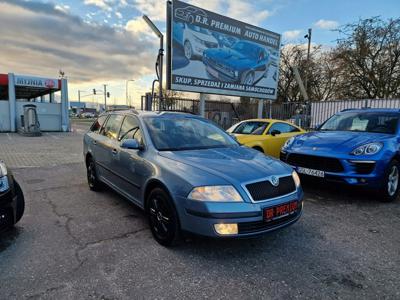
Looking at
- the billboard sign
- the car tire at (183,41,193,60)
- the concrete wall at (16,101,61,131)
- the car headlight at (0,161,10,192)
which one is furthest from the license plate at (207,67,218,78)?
the concrete wall at (16,101,61,131)

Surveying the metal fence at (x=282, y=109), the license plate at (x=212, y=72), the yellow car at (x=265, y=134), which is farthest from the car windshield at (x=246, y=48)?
the yellow car at (x=265, y=134)

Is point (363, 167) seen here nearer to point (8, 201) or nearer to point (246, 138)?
point (246, 138)

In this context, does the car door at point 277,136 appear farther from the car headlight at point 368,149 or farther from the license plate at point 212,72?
the license plate at point 212,72

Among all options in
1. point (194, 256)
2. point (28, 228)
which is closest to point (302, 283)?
point (194, 256)

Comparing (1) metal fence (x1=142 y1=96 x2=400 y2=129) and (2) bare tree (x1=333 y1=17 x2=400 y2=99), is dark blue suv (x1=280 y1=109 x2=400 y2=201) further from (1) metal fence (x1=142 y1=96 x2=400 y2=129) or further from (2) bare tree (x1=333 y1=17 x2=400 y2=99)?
(2) bare tree (x1=333 y1=17 x2=400 y2=99)

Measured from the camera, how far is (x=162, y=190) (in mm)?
3303

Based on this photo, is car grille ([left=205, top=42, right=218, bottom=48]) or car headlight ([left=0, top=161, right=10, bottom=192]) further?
car grille ([left=205, top=42, right=218, bottom=48])

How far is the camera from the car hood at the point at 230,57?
1180 cm

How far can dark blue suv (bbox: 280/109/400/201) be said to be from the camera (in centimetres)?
479

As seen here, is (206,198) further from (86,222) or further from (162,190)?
(86,222)

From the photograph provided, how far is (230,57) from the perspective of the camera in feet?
40.8

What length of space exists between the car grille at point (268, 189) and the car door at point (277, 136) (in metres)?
4.38

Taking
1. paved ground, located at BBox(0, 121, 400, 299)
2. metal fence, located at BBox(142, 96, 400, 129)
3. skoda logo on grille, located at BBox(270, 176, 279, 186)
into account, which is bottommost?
paved ground, located at BBox(0, 121, 400, 299)

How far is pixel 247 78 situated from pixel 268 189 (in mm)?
10925
